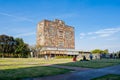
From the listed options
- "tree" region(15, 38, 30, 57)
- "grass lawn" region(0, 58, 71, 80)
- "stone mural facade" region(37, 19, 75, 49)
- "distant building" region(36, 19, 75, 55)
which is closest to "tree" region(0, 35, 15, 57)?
"tree" region(15, 38, 30, 57)

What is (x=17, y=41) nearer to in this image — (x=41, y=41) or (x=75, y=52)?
(x=41, y=41)

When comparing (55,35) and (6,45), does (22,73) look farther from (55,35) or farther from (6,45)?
(55,35)

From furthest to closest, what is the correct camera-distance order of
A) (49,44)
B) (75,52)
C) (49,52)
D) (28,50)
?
(75,52), (49,44), (49,52), (28,50)

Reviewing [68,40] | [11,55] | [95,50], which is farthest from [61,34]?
[11,55]

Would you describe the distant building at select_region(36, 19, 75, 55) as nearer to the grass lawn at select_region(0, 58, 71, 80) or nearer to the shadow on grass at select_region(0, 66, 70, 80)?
the grass lawn at select_region(0, 58, 71, 80)

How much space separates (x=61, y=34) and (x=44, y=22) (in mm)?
18200

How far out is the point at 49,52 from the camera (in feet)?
334

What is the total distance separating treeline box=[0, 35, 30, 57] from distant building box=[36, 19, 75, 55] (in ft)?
65.4

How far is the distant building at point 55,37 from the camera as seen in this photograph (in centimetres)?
10725

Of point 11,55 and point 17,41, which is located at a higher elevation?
point 17,41

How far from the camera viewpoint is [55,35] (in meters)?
115

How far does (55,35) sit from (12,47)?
40960 millimetres

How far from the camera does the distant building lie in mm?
107250

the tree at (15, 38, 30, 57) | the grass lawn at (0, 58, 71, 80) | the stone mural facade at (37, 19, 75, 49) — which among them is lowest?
the grass lawn at (0, 58, 71, 80)
